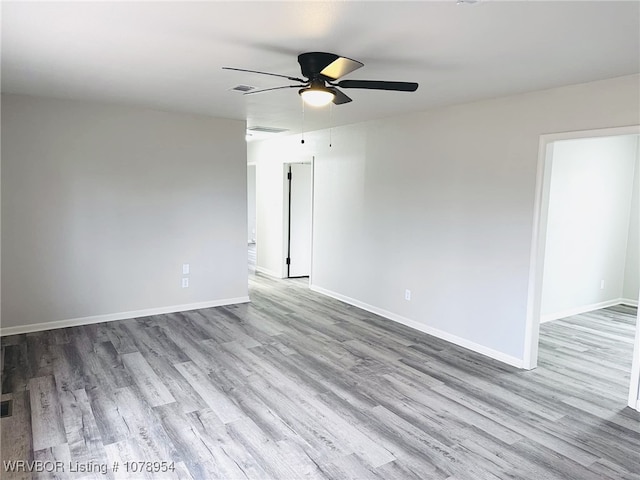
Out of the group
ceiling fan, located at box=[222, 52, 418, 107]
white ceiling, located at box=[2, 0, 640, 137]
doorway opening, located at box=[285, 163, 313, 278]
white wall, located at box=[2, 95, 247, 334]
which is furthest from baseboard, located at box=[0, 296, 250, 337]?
ceiling fan, located at box=[222, 52, 418, 107]

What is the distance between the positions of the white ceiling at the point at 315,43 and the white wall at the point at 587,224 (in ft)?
6.60

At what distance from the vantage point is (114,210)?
4.74m

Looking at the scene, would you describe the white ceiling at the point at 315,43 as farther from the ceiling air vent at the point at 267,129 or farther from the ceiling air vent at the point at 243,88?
the ceiling air vent at the point at 267,129

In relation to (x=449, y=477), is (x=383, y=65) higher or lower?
higher

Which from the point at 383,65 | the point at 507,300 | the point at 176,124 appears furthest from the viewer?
the point at 176,124

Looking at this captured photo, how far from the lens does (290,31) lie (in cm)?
234

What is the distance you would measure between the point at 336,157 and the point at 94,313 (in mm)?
3632

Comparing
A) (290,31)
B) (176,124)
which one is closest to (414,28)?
(290,31)

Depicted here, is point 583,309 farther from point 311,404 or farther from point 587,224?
point 311,404

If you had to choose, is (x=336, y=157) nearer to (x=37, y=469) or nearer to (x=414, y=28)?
(x=414, y=28)

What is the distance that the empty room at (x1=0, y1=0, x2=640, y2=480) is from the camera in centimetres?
238

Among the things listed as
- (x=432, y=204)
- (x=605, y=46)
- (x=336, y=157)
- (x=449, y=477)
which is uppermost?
(x=605, y=46)

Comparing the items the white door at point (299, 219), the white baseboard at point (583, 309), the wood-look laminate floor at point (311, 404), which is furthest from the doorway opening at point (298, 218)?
the white baseboard at point (583, 309)

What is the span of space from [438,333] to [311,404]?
201 cm
